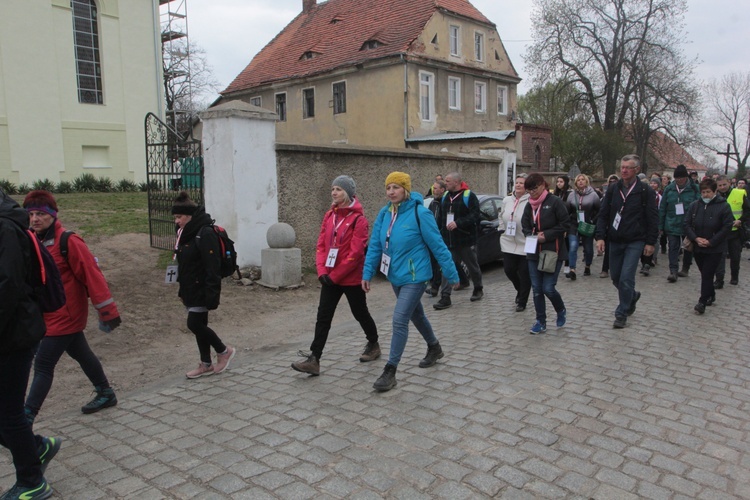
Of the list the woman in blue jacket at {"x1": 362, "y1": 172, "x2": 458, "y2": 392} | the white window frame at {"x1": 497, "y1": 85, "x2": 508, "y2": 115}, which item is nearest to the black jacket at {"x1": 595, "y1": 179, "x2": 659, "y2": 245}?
the woman in blue jacket at {"x1": 362, "y1": 172, "x2": 458, "y2": 392}

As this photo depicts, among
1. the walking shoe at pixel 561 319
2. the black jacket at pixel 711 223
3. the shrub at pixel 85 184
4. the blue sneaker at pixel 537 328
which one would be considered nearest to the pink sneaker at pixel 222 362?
the blue sneaker at pixel 537 328

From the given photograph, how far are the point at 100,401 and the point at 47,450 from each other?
1119mm

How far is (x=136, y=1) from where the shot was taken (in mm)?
24047

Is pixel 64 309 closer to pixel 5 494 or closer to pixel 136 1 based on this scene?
pixel 5 494

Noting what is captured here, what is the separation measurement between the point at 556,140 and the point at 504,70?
18.0ft

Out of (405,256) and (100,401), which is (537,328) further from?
(100,401)

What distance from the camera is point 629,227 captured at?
6.50 metres

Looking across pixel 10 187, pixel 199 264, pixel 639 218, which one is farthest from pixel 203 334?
pixel 10 187

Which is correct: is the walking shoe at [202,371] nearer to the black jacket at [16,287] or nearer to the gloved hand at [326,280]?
the gloved hand at [326,280]

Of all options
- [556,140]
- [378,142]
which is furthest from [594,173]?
[378,142]

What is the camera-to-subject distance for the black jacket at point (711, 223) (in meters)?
7.57

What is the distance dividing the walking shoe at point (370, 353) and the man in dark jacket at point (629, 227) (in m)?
A: 2.97

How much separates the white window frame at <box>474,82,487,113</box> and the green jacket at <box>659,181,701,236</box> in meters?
23.1

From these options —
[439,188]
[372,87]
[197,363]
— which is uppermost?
[372,87]
